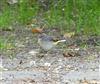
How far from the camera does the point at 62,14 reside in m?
9.53

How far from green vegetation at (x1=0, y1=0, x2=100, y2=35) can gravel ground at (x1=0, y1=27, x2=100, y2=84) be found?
547 mm

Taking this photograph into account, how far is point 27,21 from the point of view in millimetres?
9367

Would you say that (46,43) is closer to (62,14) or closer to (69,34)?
(69,34)

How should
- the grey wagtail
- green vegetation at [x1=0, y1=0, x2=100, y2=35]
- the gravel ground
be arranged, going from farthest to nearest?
green vegetation at [x1=0, y1=0, x2=100, y2=35] < the grey wagtail < the gravel ground

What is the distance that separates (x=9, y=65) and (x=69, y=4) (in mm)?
3045

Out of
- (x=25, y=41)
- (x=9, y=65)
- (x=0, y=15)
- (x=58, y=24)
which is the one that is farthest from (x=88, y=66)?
(x=0, y=15)

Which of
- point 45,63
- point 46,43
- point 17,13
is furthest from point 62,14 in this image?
point 45,63

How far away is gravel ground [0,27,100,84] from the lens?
19.6ft

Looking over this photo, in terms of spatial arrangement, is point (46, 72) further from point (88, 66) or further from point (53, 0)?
point (53, 0)

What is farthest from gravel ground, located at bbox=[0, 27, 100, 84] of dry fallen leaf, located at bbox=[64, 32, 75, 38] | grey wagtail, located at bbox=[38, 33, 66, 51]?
dry fallen leaf, located at bbox=[64, 32, 75, 38]

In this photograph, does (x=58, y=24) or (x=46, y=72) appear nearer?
(x=46, y=72)

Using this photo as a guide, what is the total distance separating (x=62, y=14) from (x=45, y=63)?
9.04ft

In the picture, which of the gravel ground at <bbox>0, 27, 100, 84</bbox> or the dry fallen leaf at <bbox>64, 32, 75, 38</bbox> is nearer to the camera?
the gravel ground at <bbox>0, 27, 100, 84</bbox>

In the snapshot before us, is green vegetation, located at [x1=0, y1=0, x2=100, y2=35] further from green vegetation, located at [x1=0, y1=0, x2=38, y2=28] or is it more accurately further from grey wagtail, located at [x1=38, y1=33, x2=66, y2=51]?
grey wagtail, located at [x1=38, y1=33, x2=66, y2=51]
